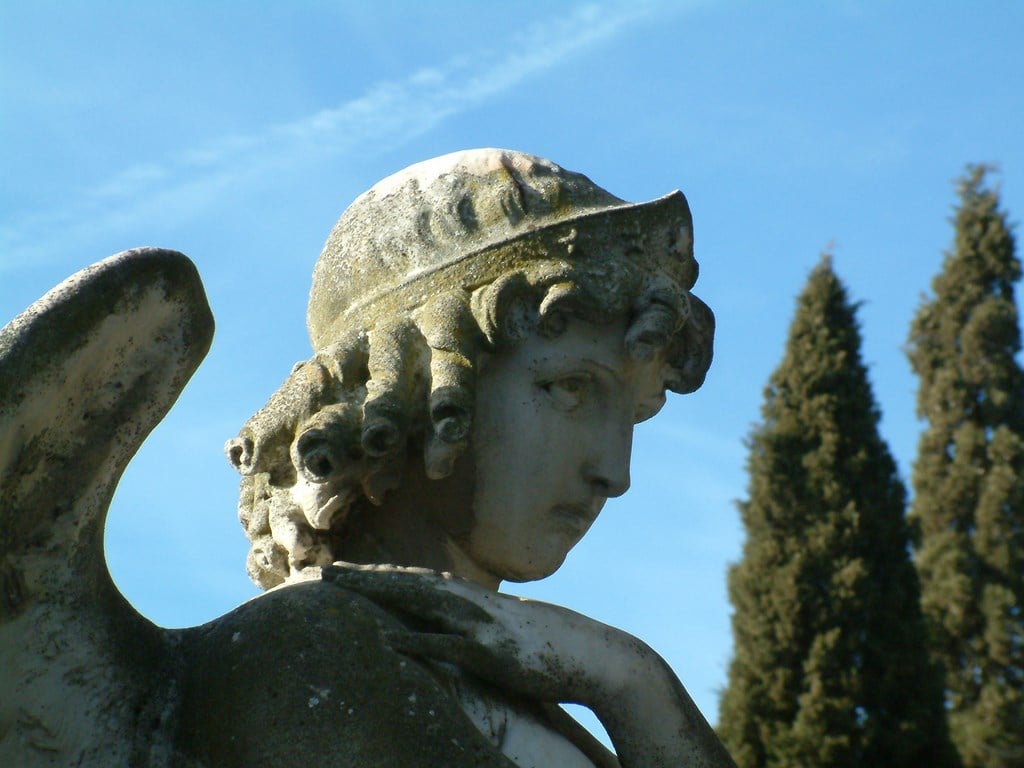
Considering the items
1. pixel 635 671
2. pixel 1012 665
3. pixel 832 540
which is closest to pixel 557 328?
pixel 635 671

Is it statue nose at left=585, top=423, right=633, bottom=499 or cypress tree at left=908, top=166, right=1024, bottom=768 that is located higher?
cypress tree at left=908, top=166, right=1024, bottom=768

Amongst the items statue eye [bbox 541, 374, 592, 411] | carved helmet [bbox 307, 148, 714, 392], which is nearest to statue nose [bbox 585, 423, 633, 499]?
statue eye [bbox 541, 374, 592, 411]

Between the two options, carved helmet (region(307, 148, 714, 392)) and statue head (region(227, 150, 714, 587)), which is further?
carved helmet (region(307, 148, 714, 392))

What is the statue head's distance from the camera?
467cm

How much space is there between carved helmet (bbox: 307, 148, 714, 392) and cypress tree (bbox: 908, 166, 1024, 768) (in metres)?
21.4

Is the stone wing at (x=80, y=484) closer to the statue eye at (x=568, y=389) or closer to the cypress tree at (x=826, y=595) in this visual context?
the statue eye at (x=568, y=389)

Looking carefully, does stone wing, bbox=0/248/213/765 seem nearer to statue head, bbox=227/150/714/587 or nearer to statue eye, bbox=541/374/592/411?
statue head, bbox=227/150/714/587

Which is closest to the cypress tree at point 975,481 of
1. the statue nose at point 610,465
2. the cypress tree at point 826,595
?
the cypress tree at point 826,595

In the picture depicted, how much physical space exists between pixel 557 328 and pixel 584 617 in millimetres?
701

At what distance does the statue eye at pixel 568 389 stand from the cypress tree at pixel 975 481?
21438 millimetres

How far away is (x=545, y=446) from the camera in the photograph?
485 centimetres

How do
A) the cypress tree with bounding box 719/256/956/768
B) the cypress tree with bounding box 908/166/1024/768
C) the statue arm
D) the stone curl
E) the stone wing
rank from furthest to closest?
1. the cypress tree with bounding box 908/166/1024/768
2. the cypress tree with bounding box 719/256/956/768
3. the stone curl
4. the statue arm
5. the stone wing

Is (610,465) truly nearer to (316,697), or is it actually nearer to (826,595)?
(316,697)

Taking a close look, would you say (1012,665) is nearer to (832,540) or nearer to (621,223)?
(832,540)
